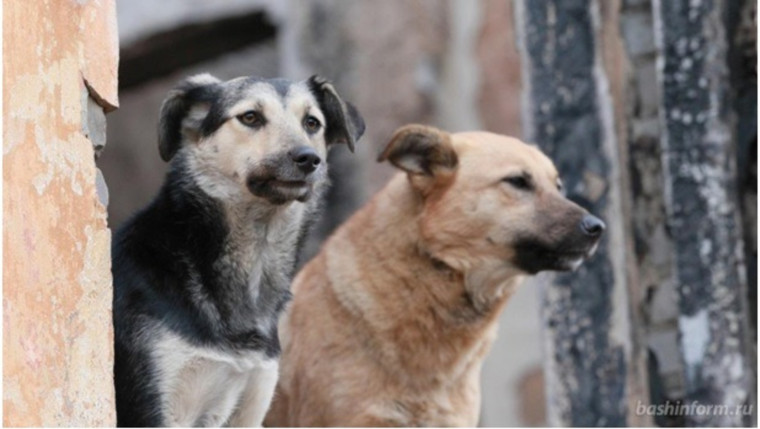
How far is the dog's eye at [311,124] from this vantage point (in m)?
4.89

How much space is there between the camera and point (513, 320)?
40.7 feet

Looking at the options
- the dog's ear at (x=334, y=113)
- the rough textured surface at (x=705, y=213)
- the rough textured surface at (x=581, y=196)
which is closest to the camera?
the dog's ear at (x=334, y=113)

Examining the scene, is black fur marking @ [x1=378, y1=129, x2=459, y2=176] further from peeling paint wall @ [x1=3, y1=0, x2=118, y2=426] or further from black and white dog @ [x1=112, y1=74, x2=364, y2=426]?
peeling paint wall @ [x1=3, y1=0, x2=118, y2=426]

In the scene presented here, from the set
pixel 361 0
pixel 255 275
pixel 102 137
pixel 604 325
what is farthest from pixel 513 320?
pixel 102 137

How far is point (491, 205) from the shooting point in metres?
5.83

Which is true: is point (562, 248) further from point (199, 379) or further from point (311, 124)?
point (199, 379)

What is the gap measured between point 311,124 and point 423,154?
1.02 meters

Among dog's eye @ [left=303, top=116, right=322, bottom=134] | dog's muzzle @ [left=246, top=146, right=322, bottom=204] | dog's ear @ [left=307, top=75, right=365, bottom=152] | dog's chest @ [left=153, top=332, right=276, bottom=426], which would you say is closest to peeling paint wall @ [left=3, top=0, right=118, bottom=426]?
dog's chest @ [left=153, top=332, right=276, bottom=426]

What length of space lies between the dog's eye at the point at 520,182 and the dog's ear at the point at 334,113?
2.95 ft

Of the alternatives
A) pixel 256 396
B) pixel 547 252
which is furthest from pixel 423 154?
pixel 256 396

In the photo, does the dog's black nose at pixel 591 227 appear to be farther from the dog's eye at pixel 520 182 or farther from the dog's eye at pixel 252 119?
the dog's eye at pixel 252 119

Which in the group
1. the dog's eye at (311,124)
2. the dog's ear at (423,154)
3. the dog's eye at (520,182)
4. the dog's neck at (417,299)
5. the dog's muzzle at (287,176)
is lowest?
the dog's neck at (417,299)

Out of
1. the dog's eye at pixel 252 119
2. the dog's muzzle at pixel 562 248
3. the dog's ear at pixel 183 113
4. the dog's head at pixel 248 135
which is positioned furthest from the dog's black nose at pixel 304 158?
the dog's muzzle at pixel 562 248

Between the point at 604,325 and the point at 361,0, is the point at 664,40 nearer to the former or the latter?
the point at 604,325
